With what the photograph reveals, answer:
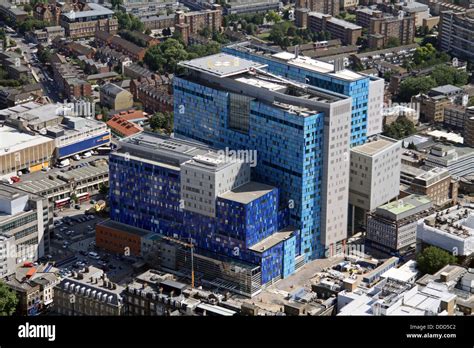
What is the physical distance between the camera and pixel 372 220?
53.1 m

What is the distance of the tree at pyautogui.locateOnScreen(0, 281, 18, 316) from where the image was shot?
4353 cm

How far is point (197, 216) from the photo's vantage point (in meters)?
49.5

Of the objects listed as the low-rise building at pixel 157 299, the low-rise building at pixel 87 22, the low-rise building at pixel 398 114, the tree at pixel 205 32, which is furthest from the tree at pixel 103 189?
the low-rise building at pixel 87 22

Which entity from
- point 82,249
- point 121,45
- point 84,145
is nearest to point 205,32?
point 121,45

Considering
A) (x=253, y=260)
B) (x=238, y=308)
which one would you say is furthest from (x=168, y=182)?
(x=238, y=308)

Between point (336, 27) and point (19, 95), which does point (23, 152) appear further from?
point (336, 27)

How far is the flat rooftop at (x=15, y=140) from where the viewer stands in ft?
206

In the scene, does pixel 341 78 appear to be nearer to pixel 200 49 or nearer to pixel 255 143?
→ pixel 255 143

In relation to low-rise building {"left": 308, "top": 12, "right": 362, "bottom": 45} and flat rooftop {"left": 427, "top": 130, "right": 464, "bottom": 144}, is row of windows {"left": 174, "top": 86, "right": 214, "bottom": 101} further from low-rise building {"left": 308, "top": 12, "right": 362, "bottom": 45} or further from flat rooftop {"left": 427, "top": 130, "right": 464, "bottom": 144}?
low-rise building {"left": 308, "top": 12, "right": 362, "bottom": 45}

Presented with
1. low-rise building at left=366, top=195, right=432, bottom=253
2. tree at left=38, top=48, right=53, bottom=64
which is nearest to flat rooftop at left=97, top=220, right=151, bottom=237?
low-rise building at left=366, top=195, right=432, bottom=253

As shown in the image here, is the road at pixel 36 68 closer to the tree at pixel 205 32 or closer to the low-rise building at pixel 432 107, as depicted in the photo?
the tree at pixel 205 32

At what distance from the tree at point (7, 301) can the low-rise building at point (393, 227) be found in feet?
69.5

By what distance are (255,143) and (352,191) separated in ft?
23.9

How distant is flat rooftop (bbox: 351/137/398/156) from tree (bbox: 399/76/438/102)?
26362 millimetres
